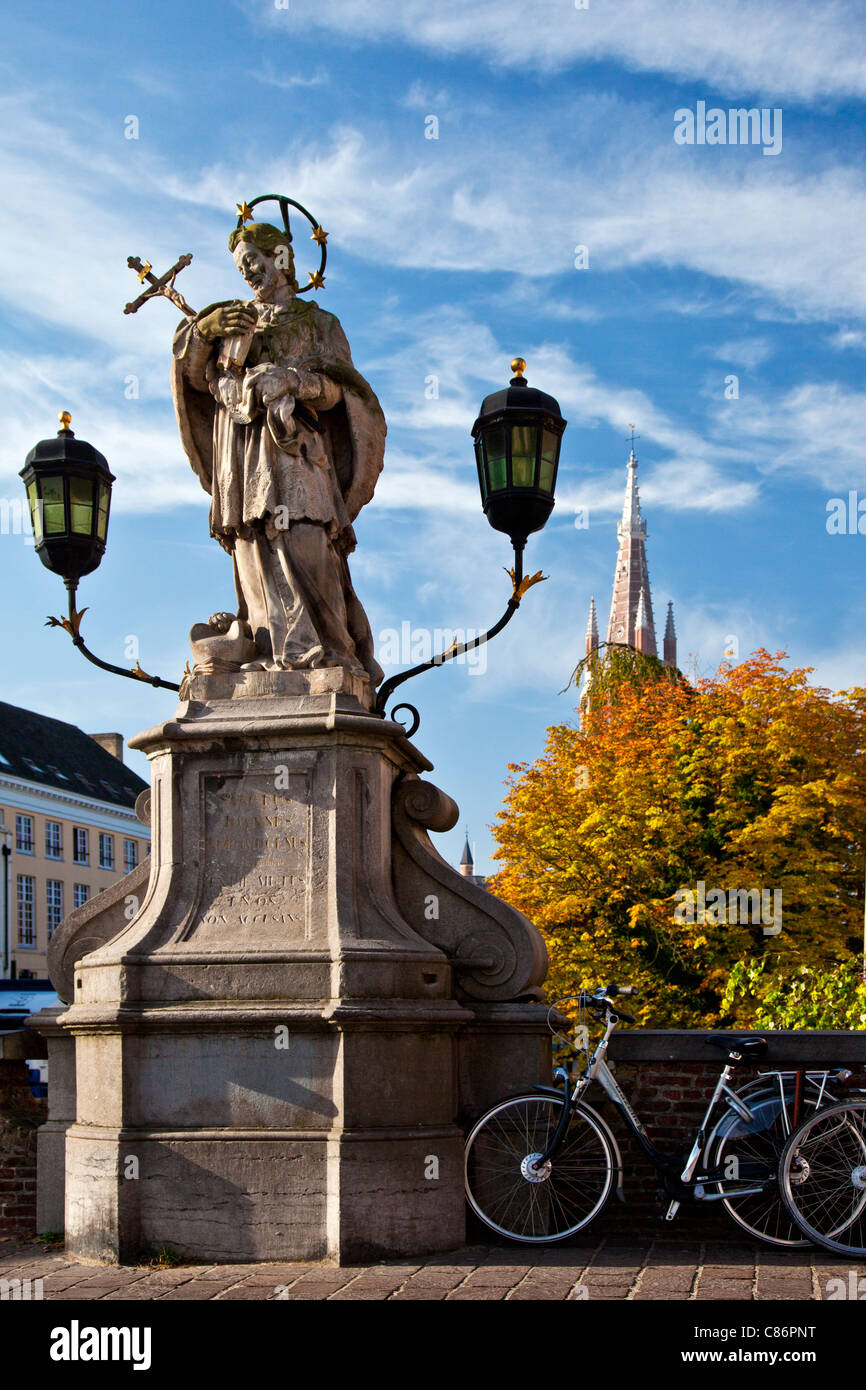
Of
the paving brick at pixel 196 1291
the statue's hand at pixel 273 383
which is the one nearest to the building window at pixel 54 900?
the statue's hand at pixel 273 383

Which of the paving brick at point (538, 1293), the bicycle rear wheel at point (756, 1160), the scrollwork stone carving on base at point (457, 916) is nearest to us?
the paving brick at point (538, 1293)

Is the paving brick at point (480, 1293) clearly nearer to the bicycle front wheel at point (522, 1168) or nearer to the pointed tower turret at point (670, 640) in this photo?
the bicycle front wheel at point (522, 1168)

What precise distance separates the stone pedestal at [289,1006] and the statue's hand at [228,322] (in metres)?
2.00

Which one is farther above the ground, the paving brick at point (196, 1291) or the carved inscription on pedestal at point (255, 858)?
the carved inscription on pedestal at point (255, 858)

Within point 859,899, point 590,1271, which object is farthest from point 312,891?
point 859,899

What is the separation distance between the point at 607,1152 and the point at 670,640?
374 feet

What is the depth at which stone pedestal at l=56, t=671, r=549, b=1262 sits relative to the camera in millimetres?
7352

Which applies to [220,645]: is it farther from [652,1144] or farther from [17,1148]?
[652,1144]

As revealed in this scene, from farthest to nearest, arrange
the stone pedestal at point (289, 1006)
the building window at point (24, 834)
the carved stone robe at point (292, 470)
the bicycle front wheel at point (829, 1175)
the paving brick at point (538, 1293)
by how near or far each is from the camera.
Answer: the building window at point (24, 834), the carved stone robe at point (292, 470), the stone pedestal at point (289, 1006), the bicycle front wheel at point (829, 1175), the paving brick at point (538, 1293)

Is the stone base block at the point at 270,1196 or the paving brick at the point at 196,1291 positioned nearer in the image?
the paving brick at the point at 196,1291

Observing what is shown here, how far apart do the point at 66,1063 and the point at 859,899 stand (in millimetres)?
22444

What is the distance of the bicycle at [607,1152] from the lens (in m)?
7.54

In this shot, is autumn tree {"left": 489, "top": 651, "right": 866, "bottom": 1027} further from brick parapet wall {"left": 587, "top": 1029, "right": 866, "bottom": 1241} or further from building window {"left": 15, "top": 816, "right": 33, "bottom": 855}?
building window {"left": 15, "top": 816, "right": 33, "bottom": 855}

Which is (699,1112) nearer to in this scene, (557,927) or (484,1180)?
(484,1180)
